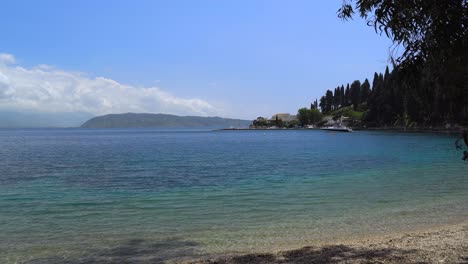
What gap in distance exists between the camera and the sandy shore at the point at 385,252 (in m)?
9.34

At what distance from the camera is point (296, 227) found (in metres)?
15.1

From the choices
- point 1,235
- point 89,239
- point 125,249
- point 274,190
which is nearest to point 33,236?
point 1,235

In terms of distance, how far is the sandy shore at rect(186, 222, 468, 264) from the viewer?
30.7 feet

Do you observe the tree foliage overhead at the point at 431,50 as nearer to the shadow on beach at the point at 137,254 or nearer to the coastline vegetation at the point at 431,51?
the coastline vegetation at the point at 431,51

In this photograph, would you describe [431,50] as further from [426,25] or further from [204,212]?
[204,212]

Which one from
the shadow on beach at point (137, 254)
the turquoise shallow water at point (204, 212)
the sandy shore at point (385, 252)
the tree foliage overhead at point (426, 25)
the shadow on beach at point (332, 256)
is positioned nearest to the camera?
the tree foliage overhead at point (426, 25)

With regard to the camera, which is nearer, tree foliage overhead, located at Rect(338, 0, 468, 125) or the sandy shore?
tree foliage overhead, located at Rect(338, 0, 468, 125)

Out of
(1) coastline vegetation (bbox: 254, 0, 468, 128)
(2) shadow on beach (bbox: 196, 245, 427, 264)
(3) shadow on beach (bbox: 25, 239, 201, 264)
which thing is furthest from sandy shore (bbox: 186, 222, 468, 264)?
(1) coastline vegetation (bbox: 254, 0, 468, 128)

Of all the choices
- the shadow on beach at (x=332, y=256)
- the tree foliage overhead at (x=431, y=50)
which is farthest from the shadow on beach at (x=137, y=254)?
the tree foliage overhead at (x=431, y=50)

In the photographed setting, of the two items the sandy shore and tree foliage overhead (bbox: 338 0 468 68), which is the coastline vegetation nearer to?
tree foliage overhead (bbox: 338 0 468 68)

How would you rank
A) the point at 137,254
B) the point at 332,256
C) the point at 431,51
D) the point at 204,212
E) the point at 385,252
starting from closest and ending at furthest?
1. the point at 431,51
2. the point at 332,256
3. the point at 385,252
4. the point at 137,254
5. the point at 204,212

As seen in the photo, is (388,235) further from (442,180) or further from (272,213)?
(442,180)

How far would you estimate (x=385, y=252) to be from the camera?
10.2m

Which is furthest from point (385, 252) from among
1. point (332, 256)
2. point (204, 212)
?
point (204, 212)
